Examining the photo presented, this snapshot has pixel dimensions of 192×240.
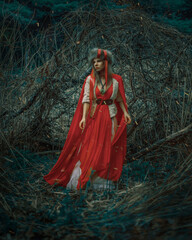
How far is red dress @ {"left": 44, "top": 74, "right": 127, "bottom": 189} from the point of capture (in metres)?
2.67

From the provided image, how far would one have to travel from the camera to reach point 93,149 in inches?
106

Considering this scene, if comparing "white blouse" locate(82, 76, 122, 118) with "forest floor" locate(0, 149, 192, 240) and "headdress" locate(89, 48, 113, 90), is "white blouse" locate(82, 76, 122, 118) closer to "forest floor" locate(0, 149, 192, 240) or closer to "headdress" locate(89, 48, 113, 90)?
"headdress" locate(89, 48, 113, 90)

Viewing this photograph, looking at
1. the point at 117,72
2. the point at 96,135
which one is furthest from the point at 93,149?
the point at 117,72

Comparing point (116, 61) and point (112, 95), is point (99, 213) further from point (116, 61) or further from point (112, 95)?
point (116, 61)

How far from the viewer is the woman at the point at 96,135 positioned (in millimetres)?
2682

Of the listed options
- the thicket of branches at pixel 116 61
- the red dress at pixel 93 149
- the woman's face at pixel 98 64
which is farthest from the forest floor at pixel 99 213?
the woman's face at pixel 98 64

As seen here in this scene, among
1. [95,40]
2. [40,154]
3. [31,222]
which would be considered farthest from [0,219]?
[95,40]

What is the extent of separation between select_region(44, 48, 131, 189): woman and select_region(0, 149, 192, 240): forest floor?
0.59ft

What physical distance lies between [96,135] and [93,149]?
152 mm

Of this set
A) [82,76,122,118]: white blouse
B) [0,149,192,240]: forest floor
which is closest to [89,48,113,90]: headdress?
[82,76,122,118]: white blouse

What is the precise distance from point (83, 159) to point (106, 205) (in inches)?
26.1

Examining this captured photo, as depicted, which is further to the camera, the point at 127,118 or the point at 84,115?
the point at 127,118

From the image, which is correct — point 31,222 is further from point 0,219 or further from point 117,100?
point 117,100

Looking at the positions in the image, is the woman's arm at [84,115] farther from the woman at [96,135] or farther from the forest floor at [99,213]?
the forest floor at [99,213]
